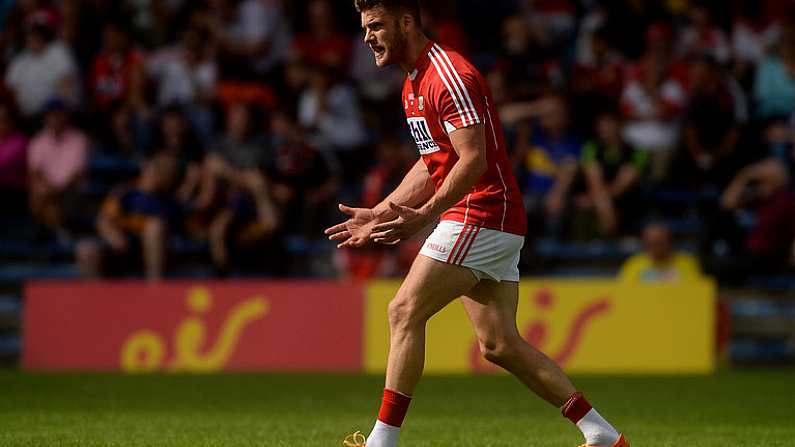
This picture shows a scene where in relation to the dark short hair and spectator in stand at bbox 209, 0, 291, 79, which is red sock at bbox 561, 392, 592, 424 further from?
spectator in stand at bbox 209, 0, 291, 79

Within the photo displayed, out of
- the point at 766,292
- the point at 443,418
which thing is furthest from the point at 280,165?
the point at 443,418

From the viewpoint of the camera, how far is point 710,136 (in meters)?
14.6

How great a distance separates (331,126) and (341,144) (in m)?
0.24

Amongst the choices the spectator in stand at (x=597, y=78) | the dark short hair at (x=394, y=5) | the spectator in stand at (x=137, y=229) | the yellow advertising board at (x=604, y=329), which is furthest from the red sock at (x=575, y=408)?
the spectator in stand at (x=597, y=78)

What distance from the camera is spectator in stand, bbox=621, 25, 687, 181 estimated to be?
48.2ft

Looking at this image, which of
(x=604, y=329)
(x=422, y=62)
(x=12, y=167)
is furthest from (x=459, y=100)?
(x=12, y=167)

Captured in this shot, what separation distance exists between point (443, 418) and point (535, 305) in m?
4.46

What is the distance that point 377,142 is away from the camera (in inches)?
613

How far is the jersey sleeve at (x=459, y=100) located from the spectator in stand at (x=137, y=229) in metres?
8.54

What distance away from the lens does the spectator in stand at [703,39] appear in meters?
15.9

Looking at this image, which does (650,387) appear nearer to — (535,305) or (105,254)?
(535,305)

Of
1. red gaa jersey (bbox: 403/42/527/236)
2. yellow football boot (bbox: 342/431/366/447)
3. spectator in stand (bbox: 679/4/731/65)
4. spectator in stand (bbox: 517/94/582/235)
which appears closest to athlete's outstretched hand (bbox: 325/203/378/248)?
red gaa jersey (bbox: 403/42/527/236)

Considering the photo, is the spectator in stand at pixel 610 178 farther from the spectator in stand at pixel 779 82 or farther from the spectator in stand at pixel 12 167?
the spectator in stand at pixel 12 167

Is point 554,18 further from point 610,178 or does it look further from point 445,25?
point 610,178
